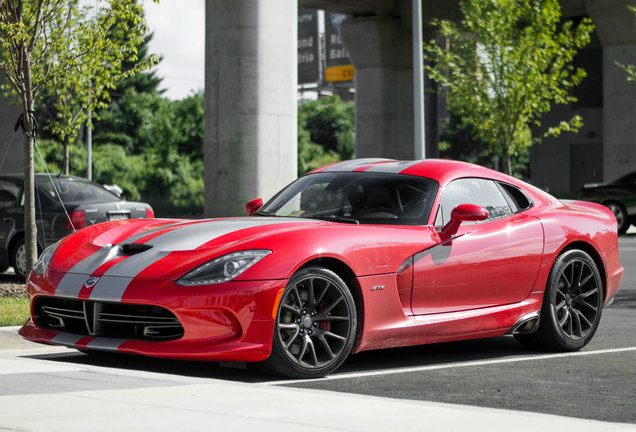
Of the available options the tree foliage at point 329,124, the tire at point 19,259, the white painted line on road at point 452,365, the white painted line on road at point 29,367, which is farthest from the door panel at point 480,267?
the tree foliage at point 329,124

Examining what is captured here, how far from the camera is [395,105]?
1575 inches

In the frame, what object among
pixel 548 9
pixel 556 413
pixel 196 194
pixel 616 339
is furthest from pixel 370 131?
pixel 556 413

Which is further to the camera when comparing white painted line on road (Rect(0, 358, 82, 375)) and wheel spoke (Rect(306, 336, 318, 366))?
wheel spoke (Rect(306, 336, 318, 366))

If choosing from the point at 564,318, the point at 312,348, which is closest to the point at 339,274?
the point at 312,348

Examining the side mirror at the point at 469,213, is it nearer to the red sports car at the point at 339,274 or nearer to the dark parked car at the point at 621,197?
the red sports car at the point at 339,274

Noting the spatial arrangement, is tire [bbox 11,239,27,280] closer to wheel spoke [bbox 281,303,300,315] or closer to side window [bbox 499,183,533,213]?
side window [bbox 499,183,533,213]

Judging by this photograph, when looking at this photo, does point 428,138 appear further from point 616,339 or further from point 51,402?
point 51,402

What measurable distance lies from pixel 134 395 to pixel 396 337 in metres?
2.10

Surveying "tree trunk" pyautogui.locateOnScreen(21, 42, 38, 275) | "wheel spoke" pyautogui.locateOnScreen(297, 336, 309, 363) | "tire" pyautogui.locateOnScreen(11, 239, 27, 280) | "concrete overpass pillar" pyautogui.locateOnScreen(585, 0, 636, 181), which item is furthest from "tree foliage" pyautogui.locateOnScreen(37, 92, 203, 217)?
"wheel spoke" pyautogui.locateOnScreen(297, 336, 309, 363)

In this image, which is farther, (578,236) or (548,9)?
(548,9)

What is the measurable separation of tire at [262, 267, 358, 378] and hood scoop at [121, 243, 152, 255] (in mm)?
925

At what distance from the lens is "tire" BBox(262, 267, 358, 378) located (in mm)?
5988

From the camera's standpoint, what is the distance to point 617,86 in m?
36.2

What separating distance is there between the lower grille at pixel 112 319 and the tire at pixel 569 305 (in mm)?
2951
